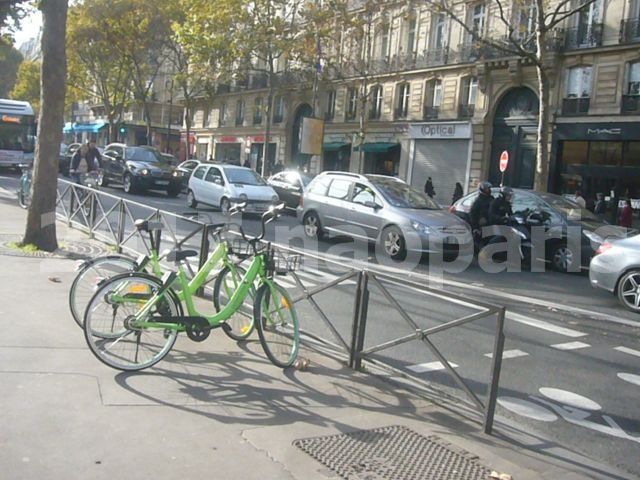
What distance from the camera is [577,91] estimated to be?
2823cm

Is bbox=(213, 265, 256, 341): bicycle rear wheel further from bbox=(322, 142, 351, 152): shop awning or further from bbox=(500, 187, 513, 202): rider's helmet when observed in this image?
bbox=(322, 142, 351, 152): shop awning

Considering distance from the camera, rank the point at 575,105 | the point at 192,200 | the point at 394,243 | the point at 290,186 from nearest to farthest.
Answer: the point at 394,243 → the point at 192,200 → the point at 290,186 → the point at 575,105

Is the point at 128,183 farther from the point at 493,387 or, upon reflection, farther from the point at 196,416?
the point at 493,387

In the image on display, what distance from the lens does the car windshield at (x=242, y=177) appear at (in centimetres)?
1981

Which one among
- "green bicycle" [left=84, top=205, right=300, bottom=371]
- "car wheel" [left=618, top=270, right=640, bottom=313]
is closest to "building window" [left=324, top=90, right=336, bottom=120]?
"car wheel" [left=618, top=270, right=640, bottom=313]

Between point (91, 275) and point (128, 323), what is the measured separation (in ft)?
2.50

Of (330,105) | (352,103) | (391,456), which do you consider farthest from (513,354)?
(330,105)

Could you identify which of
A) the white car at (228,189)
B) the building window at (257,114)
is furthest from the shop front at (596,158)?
the building window at (257,114)

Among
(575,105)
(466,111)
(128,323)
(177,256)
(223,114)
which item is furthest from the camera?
(223,114)

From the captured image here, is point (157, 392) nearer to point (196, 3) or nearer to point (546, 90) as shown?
point (546, 90)

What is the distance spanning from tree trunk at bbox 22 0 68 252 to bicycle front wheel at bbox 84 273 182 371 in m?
5.43

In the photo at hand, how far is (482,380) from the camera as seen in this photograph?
5602 mm

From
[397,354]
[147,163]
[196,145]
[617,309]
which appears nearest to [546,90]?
[617,309]

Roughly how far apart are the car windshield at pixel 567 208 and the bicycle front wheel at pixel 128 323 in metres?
10.4
